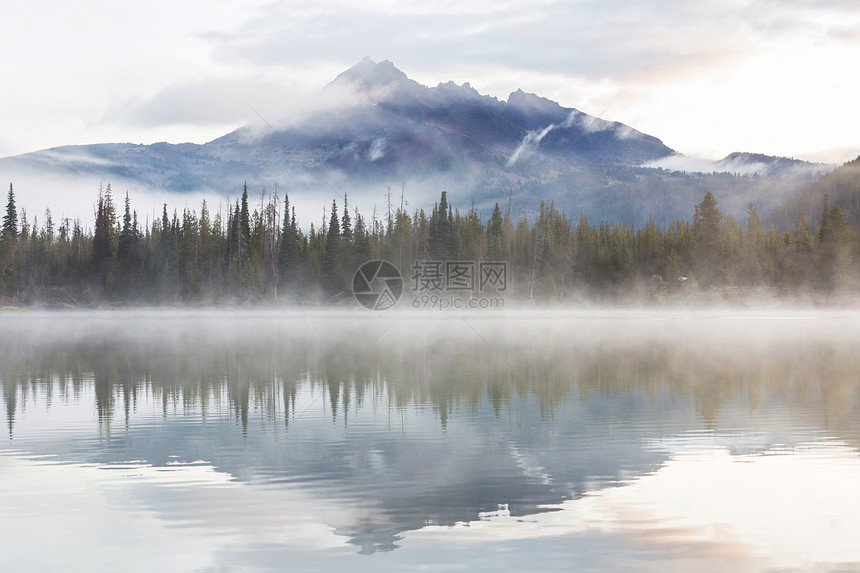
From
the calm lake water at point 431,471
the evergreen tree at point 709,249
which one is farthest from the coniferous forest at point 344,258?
the calm lake water at point 431,471

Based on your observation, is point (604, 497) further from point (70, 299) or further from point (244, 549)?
point (70, 299)

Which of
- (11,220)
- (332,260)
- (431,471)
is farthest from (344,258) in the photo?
(431,471)

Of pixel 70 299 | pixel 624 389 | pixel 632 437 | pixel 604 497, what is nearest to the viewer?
pixel 604 497

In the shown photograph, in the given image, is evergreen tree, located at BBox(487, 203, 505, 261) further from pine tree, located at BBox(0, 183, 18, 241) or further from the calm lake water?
the calm lake water

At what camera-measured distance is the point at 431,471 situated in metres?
11.7

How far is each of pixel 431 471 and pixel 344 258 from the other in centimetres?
10478

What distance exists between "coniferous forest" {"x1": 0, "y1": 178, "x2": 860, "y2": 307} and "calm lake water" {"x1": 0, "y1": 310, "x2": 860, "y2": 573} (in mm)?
92692

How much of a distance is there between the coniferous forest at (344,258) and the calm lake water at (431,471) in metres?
92.7

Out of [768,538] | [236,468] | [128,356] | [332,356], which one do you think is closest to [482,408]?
[236,468]

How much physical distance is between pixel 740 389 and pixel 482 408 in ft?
24.2

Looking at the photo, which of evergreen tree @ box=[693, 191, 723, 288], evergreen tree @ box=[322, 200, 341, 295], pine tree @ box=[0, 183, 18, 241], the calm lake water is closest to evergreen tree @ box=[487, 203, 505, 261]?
evergreen tree @ box=[322, 200, 341, 295]

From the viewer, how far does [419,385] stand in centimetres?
2164

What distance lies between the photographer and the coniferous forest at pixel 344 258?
116 metres

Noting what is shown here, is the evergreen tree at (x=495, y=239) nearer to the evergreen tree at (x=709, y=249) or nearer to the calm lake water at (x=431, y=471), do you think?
the evergreen tree at (x=709, y=249)
